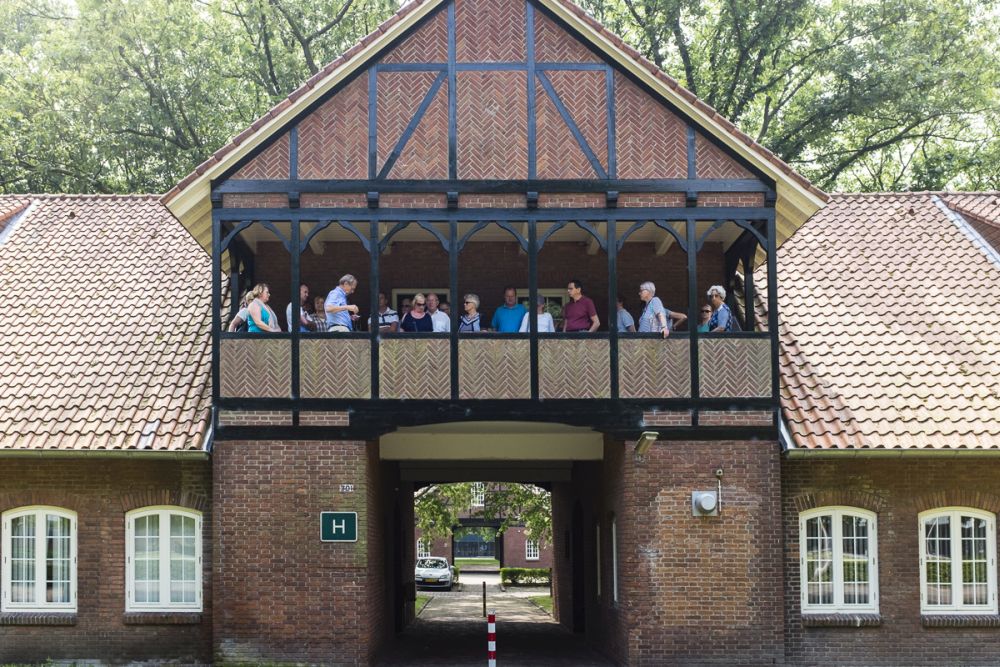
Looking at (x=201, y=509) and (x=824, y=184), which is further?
(x=824, y=184)

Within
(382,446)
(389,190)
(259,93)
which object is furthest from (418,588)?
(389,190)

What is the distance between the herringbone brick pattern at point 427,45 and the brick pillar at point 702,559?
6215 millimetres

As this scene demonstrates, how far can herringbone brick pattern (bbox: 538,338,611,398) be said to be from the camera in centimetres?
1738

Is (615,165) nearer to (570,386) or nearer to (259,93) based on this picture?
(570,386)

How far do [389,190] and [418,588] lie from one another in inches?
1284

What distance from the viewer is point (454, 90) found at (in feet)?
58.0

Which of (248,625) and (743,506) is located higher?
(743,506)

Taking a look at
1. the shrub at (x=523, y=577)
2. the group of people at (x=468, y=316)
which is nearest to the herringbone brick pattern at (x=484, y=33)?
the group of people at (x=468, y=316)

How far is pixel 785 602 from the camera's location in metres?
17.8

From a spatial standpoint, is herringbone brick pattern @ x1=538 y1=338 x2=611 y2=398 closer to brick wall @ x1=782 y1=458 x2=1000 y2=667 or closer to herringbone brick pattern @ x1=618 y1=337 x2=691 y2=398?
herringbone brick pattern @ x1=618 y1=337 x2=691 y2=398

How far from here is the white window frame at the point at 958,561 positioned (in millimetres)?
18094

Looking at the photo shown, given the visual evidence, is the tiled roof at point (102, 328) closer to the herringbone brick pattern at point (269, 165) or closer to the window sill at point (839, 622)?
the herringbone brick pattern at point (269, 165)

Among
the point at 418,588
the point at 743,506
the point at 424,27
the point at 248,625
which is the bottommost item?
the point at 418,588

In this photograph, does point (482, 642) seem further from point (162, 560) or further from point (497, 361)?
point (497, 361)
